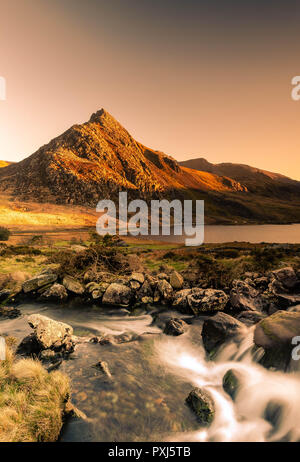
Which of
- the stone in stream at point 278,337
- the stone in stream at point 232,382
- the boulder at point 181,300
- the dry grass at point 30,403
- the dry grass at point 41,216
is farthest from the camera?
the dry grass at point 41,216

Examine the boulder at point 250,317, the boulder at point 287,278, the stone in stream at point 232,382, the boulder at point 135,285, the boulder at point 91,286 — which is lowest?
the stone in stream at point 232,382

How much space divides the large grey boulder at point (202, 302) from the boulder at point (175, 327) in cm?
200

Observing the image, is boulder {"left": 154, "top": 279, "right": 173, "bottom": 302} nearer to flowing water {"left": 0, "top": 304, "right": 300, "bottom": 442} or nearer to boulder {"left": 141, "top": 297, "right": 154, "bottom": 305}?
boulder {"left": 141, "top": 297, "right": 154, "bottom": 305}

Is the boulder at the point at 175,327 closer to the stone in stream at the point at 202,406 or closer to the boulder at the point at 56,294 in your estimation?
the stone in stream at the point at 202,406

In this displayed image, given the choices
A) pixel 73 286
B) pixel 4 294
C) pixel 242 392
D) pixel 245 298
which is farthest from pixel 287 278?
pixel 4 294

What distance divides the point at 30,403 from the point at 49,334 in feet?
14.0

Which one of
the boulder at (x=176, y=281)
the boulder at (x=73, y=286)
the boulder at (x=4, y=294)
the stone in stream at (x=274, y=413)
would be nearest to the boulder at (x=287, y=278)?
the boulder at (x=176, y=281)

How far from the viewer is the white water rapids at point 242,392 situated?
661cm

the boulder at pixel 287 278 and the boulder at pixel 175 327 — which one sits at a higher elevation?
the boulder at pixel 287 278

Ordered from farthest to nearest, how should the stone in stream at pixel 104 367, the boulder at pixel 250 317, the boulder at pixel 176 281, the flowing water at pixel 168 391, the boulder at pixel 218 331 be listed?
1. the boulder at pixel 176 281
2. the boulder at pixel 250 317
3. the boulder at pixel 218 331
4. the stone in stream at pixel 104 367
5. the flowing water at pixel 168 391

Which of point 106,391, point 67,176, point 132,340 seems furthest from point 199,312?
point 67,176

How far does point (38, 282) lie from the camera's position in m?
18.2

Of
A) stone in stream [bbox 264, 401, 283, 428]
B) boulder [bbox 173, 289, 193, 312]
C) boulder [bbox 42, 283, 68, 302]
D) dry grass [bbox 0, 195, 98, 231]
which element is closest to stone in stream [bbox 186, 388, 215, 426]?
stone in stream [bbox 264, 401, 283, 428]
